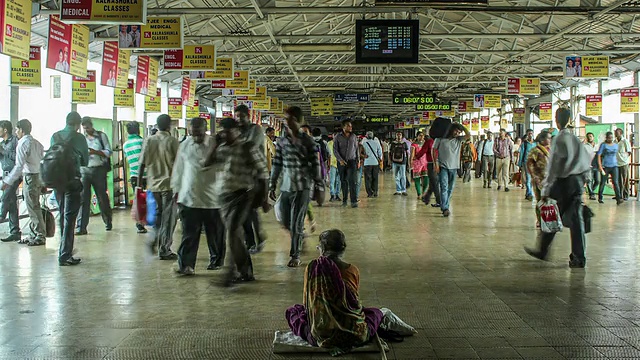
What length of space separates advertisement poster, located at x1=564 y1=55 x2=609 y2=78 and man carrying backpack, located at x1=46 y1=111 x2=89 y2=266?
584 inches

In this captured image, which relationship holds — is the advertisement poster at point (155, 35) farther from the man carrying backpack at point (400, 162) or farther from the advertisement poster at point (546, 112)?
the advertisement poster at point (546, 112)

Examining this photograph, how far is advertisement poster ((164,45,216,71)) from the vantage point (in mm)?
16219

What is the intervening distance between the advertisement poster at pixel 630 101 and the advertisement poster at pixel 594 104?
2.02 m

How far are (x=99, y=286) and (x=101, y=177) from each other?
4643 mm

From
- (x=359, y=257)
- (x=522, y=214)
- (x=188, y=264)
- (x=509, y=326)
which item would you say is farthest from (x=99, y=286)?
(x=522, y=214)

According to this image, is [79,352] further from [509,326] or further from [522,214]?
[522,214]

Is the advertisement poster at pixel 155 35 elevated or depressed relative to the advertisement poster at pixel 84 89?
elevated

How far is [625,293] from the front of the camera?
623 cm

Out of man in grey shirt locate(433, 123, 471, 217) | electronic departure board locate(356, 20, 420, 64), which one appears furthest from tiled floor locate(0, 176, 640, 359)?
electronic departure board locate(356, 20, 420, 64)

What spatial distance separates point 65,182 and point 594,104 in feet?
69.5

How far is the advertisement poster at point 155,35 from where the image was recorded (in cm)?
1277

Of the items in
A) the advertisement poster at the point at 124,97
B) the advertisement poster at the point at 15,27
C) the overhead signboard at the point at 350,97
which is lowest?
the advertisement poster at the point at 124,97

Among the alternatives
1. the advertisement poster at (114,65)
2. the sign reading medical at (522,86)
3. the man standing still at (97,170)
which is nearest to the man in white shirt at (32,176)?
the man standing still at (97,170)

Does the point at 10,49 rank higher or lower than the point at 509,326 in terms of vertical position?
higher
